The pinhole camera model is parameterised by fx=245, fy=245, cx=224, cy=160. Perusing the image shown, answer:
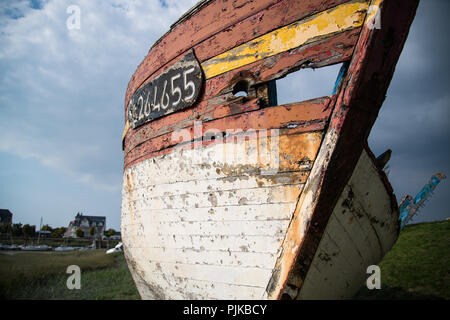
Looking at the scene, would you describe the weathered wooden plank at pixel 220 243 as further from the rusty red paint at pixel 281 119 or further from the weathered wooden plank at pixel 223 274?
the rusty red paint at pixel 281 119

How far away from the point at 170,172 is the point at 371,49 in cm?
182

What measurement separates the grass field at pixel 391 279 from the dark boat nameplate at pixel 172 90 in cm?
504

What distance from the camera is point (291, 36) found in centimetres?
178

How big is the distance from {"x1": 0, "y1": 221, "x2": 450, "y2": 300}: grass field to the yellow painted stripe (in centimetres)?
484

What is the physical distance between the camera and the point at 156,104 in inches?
104

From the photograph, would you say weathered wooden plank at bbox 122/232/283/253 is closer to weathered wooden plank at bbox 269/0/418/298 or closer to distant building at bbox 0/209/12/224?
weathered wooden plank at bbox 269/0/418/298

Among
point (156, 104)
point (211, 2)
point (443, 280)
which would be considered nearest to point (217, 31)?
point (211, 2)

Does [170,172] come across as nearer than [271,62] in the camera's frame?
No

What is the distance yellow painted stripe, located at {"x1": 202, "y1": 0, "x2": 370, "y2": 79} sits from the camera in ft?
5.16

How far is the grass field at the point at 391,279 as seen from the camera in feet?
15.7

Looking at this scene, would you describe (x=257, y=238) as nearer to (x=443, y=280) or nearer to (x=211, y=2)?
(x=211, y=2)

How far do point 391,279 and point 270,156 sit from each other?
5.74 meters

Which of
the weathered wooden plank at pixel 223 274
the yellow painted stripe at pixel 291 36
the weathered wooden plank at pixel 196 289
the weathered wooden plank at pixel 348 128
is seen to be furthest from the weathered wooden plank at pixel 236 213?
the yellow painted stripe at pixel 291 36
